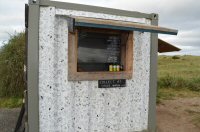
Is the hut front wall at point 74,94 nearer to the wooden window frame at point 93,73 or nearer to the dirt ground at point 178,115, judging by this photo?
the wooden window frame at point 93,73

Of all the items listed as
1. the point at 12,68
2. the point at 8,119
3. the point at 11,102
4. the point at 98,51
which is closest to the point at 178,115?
the point at 98,51

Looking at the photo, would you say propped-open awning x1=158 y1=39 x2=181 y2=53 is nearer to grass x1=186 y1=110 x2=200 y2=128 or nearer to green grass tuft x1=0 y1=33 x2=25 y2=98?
grass x1=186 y1=110 x2=200 y2=128

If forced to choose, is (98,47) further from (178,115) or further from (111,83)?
(178,115)

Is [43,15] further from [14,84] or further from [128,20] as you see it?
[14,84]

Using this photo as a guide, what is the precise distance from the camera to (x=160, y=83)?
56.6 feet

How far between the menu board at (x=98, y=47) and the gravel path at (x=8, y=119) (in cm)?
353

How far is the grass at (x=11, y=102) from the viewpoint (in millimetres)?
11797

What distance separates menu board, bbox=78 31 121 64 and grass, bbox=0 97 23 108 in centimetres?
628

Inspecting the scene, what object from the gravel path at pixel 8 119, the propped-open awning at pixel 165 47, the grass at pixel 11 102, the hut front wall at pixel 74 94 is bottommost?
the gravel path at pixel 8 119

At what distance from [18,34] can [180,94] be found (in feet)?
28.2

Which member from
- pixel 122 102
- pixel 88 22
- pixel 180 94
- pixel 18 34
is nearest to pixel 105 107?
pixel 122 102

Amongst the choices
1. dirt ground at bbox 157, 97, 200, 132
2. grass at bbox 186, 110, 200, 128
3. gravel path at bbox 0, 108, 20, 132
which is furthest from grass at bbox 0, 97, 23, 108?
grass at bbox 186, 110, 200, 128

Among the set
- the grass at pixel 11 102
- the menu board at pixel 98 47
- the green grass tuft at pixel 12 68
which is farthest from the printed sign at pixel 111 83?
the green grass tuft at pixel 12 68

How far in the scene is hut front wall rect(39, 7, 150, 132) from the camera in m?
6.10
